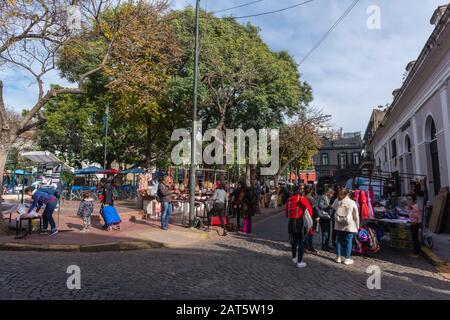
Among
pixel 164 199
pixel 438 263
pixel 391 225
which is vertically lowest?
pixel 438 263

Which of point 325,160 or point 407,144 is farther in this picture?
point 325,160

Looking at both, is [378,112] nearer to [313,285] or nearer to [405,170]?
[405,170]

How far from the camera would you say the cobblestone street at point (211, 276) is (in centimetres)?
530

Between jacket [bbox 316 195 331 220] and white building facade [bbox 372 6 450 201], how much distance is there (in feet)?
15.1

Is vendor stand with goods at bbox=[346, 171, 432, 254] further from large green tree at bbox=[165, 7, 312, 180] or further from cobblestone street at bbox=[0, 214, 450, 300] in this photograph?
large green tree at bbox=[165, 7, 312, 180]

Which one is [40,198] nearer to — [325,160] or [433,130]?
[433,130]

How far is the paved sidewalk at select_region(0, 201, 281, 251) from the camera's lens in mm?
8750

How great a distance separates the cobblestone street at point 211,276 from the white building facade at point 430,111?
5.02m

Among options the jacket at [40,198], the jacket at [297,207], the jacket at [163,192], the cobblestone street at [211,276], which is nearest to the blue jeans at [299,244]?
the cobblestone street at [211,276]

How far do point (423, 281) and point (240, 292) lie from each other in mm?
3413

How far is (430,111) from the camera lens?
12.9 metres

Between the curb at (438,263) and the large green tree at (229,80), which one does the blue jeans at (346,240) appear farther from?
the large green tree at (229,80)

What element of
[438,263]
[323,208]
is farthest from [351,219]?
[438,263]

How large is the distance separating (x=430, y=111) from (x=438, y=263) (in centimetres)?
720
